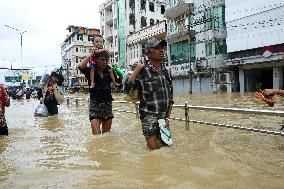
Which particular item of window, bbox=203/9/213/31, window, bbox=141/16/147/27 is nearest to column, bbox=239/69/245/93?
window, bbox=203/9/213/31

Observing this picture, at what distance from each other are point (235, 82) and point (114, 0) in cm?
2813

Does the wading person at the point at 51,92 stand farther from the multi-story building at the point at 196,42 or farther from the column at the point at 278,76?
the multi-story building at the point at 196,42

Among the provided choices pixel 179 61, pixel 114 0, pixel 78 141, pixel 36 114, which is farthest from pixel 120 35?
pixel 78 141

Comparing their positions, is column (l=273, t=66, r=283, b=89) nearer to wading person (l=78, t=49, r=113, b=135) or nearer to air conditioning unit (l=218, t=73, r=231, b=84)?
air conditioning unit (l=218, t=73, r=231, b=84)

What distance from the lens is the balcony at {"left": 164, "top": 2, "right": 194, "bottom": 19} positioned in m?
34.6

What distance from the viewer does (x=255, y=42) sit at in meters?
28.0

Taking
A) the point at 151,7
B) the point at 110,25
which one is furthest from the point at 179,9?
the point at 110,25

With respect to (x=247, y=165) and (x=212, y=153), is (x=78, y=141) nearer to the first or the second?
(x=212, y=153)

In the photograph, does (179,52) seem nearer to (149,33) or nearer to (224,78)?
(224,78)

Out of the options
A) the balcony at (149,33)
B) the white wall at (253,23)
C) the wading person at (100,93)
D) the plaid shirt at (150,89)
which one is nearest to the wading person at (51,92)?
the wading person at (100,93)

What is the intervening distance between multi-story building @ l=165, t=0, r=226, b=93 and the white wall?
1314mm

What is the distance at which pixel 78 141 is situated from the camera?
245 inches

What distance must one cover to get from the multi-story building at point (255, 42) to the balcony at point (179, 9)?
15.7ft

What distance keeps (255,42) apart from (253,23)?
1.59m
